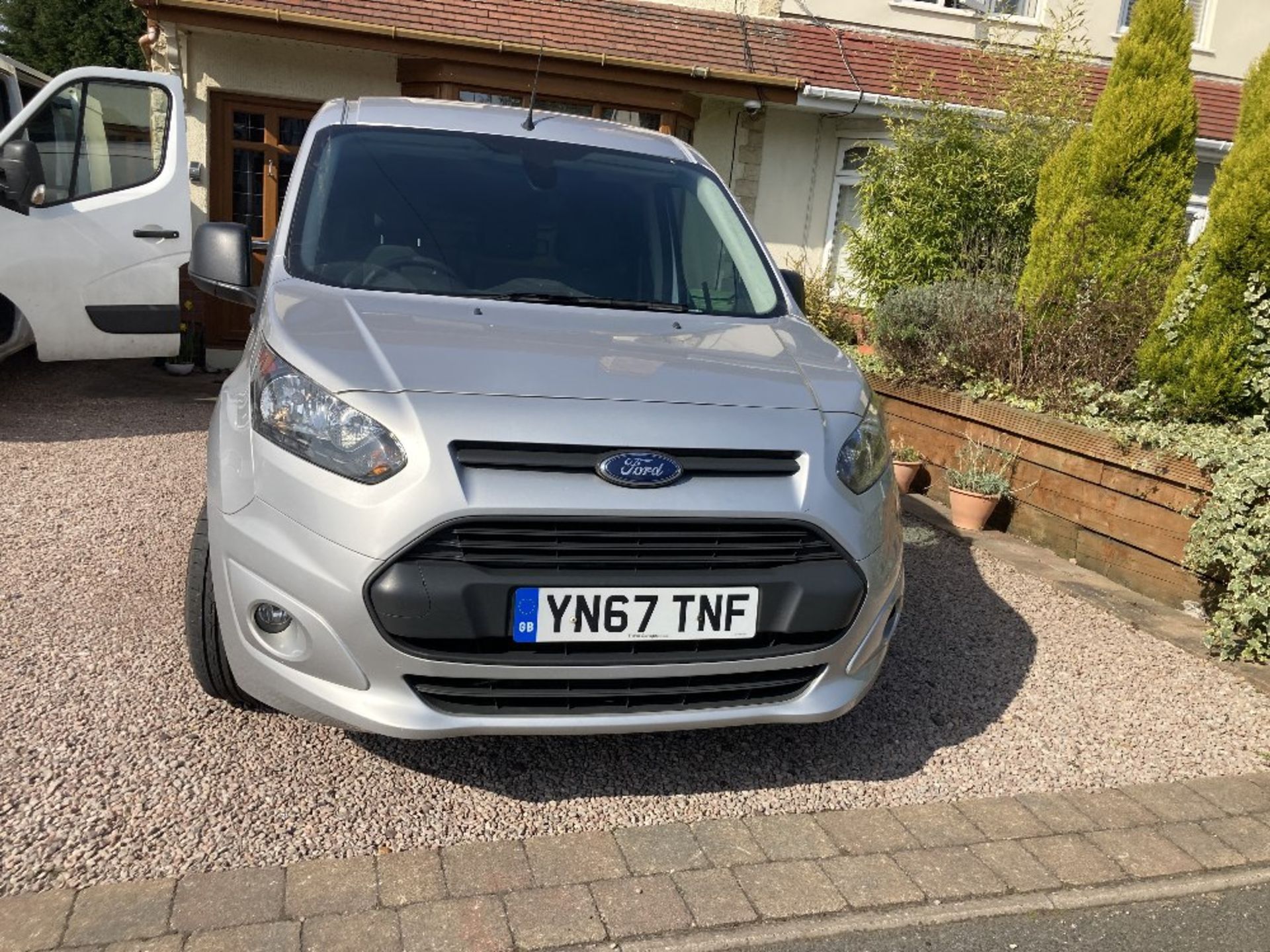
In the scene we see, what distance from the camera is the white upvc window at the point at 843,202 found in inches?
481

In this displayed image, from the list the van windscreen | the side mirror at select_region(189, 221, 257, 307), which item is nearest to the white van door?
the side mirror at select_region(189, 221, 257, 307)

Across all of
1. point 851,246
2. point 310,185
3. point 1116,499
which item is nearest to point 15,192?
point 310,185

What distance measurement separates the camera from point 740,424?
9.02ft

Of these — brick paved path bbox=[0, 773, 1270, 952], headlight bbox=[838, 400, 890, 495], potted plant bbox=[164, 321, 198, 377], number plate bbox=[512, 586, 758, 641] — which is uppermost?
headlight bbox=[838, 400, 890, 495]

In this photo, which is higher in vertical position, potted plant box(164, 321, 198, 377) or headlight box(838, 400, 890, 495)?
headlight box(838, 400, 890, 495)

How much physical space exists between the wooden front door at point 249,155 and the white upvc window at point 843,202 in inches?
234

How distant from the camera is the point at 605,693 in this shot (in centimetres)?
269

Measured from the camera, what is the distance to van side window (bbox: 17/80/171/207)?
6.92 metres

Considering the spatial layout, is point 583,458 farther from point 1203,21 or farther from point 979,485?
point 1203,21

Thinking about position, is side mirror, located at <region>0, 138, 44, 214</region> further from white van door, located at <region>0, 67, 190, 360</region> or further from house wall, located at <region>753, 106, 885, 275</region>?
house wall, located at <region>753, 106, 885, 275</region>

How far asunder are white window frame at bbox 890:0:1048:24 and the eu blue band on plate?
12440mm

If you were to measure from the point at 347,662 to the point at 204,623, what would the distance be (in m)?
0.73

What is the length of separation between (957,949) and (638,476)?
4.48 ft

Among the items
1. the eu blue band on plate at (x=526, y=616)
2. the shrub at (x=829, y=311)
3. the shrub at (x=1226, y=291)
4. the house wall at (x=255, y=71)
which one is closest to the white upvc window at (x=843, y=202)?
the shrub at (x=829, y=311)
